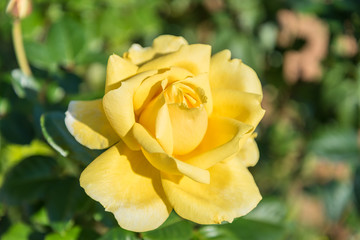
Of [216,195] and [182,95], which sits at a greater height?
[182,95]

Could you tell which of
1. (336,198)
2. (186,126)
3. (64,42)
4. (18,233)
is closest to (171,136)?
(186,126)

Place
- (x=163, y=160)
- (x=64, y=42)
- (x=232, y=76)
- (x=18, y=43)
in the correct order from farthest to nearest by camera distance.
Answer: (x=64, y=42) → (x=18, y=43) → (x=232, y=76) → (x=163, y=160)

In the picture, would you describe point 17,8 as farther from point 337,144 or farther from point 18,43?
point 337,144

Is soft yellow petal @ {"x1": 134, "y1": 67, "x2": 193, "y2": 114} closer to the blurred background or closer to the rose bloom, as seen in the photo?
the rose bloom

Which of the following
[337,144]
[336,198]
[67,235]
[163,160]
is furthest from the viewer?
[336,198]

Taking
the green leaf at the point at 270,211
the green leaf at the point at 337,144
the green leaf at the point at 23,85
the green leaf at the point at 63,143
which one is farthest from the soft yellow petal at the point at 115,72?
the green leaf at the point at 337,144

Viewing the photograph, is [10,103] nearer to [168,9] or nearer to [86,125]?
[86,125]

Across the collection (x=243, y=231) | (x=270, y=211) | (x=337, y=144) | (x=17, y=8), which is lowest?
(x=337, y=144)

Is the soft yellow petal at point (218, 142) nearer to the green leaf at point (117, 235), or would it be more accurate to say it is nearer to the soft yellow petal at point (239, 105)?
the soft yellow petal at point (239, 105)
